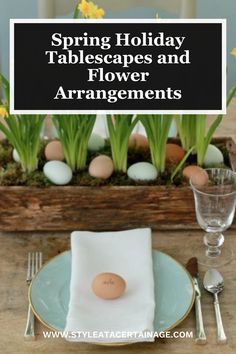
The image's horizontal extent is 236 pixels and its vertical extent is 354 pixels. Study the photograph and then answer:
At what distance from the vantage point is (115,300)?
821mm

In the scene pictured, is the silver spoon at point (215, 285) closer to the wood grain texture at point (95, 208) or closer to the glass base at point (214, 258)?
the glass base at point (214, 258)

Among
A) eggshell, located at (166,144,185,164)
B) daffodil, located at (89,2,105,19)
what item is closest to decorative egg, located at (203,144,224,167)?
eggshell, located at (166,144,185,164)

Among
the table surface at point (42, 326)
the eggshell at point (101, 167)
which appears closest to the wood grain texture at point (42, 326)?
the table surface at point (42, 326)

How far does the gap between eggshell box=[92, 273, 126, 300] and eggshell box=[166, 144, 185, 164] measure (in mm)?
293

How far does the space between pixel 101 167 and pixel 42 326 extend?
30 centimetres

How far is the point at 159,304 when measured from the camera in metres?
0.82

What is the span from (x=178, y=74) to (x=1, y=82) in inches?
11.2

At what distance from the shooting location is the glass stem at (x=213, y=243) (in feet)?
3.12

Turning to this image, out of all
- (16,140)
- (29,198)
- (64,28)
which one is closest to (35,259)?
(29,198)

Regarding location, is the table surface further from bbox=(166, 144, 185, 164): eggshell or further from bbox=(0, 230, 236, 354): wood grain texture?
bbox=(166, 144, 185, 164): eggshell

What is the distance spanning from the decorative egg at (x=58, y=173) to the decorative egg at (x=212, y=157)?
24 cm

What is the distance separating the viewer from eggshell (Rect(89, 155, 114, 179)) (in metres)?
1.00

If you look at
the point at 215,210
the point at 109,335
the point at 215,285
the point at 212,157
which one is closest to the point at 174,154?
the point at 212,157

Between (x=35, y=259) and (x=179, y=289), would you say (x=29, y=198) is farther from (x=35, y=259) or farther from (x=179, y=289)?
(x=179, y=289)
